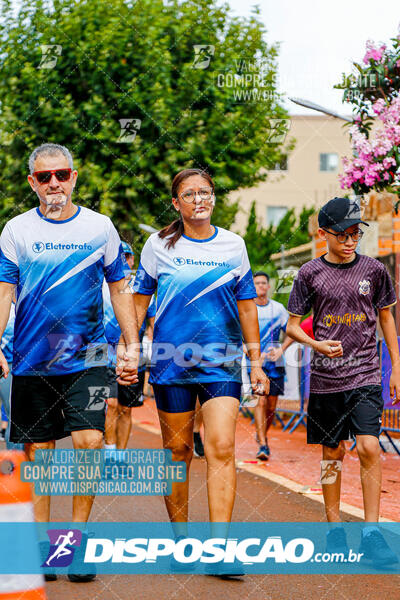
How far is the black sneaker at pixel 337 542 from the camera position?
210 inches

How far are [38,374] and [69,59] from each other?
17424mm

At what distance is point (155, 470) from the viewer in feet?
25.5

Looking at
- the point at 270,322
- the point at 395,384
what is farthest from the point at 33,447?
the point at 270,322

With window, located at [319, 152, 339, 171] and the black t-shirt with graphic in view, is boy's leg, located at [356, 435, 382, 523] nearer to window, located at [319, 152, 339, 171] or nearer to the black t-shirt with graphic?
the black t-shirt with graphic

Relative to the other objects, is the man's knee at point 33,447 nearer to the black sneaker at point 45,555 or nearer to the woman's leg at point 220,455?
the black sneaker at point 45,555

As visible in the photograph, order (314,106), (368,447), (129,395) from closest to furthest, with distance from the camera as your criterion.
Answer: (368,447) < (129,395) < (314,106)

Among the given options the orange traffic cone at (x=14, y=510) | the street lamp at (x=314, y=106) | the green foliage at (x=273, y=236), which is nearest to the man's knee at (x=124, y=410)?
the street lamp at (x=314, y=106)

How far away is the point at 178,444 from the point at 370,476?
109 centimetres

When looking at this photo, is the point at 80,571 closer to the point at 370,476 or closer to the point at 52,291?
the point at 52,291

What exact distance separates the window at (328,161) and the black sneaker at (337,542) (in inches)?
1936

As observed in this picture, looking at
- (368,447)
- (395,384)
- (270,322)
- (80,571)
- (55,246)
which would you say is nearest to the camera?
(80,571)

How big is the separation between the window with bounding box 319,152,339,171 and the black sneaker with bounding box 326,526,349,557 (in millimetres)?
49187

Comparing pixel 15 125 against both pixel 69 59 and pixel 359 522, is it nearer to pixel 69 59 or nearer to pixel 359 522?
pixel 69 59

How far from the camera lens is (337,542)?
5.34 m
